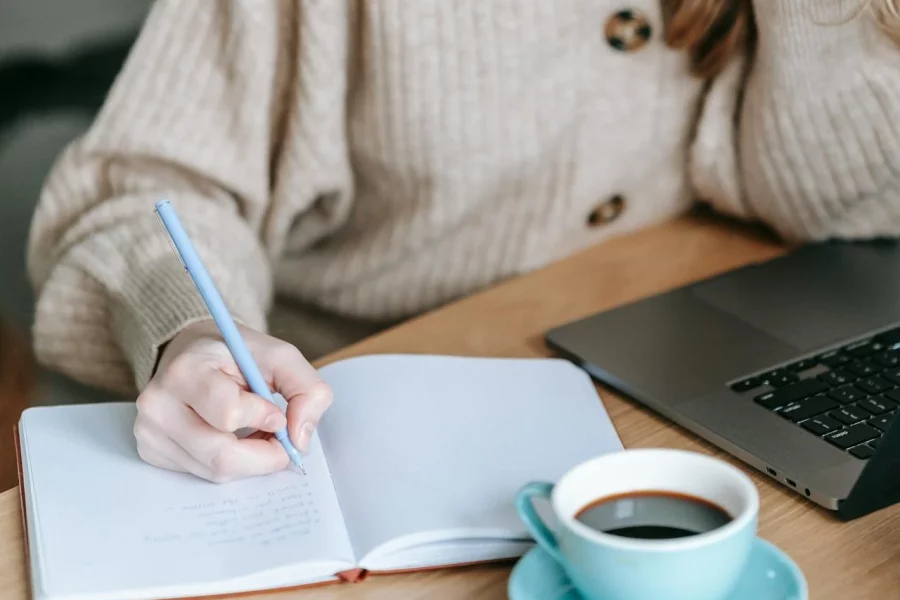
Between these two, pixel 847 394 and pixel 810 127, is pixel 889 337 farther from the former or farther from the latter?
pixel 810 127

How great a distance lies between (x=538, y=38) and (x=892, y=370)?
15.3 inches

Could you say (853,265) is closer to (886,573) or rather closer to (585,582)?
(886,573)

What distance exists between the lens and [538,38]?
3.04ft

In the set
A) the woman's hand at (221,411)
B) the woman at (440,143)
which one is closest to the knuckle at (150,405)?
the woman's hand at (221,411)

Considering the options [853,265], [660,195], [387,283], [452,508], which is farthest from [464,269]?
[452,508]

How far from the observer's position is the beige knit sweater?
2.90ft

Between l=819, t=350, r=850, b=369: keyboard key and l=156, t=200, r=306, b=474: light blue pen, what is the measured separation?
33cm

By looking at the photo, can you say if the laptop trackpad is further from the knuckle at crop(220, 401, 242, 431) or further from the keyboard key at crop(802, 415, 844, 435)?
the knuckle at crop(220, 401, 242, 431)

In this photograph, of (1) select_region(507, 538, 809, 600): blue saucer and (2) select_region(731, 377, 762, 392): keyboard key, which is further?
(2) select_region(731, 377, 762, 392): keyboard key

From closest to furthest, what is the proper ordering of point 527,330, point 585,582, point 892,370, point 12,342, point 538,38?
point 585,582
point 892,370
point 527,330
point 538,38
point 12,342

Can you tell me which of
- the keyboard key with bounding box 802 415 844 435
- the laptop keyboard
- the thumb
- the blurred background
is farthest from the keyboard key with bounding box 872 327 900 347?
the blurred background

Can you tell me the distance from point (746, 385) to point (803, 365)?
0.14 ft

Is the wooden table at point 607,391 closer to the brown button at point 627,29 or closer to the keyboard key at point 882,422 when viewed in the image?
the keyboard key at point 882,422

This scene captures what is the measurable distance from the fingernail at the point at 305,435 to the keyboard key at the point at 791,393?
0.88 feet
